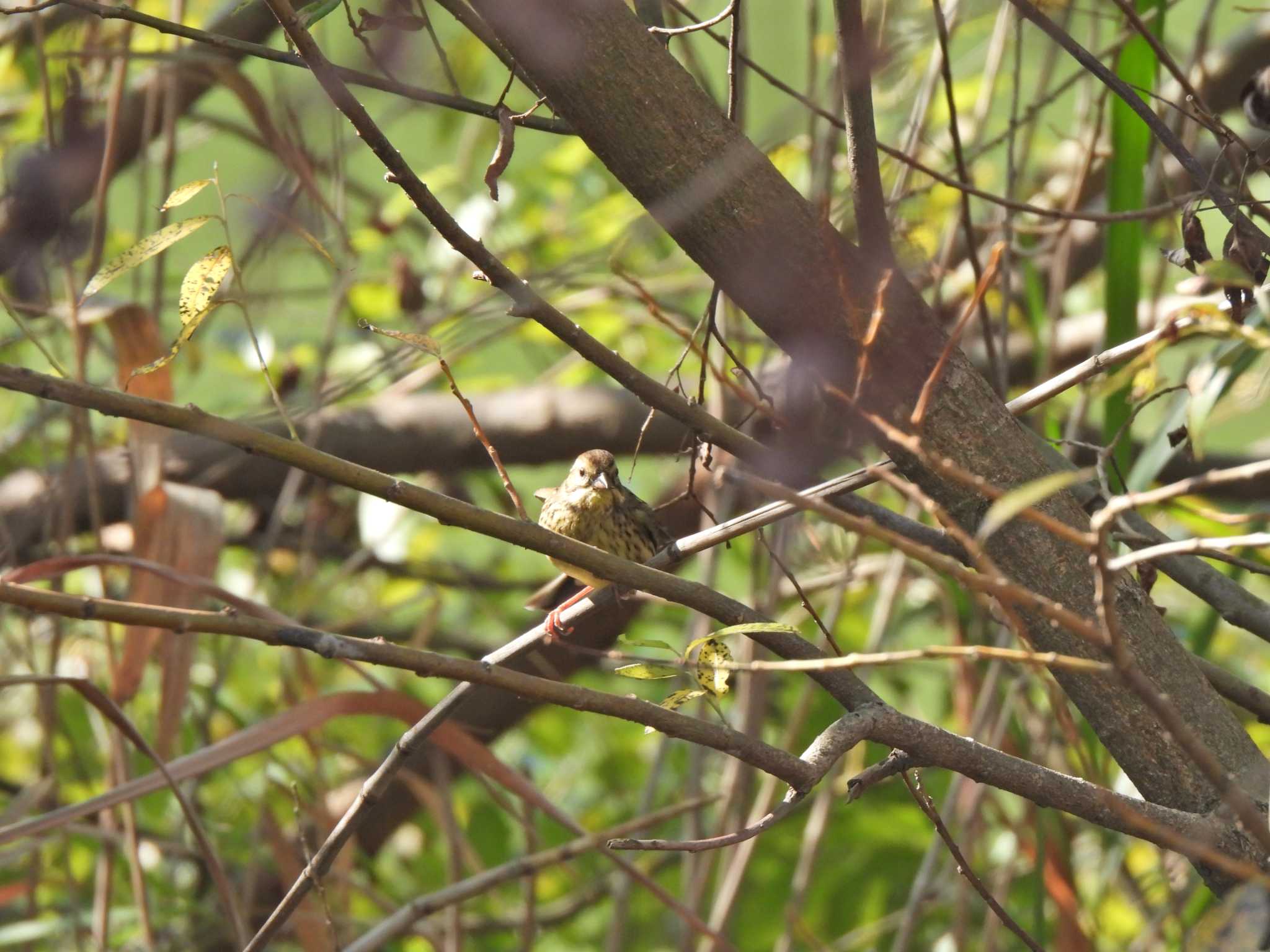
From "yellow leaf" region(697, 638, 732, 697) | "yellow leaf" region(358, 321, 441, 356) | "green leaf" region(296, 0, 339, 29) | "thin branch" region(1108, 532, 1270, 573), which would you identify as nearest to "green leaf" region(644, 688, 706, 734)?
"yellow leaf" region(697, 638, 732, 697)

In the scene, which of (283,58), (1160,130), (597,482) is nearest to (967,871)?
(1160,130)

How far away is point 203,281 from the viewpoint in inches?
45.6

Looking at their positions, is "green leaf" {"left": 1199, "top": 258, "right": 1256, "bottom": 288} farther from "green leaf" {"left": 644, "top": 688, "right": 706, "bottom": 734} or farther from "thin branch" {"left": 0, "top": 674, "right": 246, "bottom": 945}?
"thin branch" {"left": 0, "top": 674, "right": 246, "bottom": 945}

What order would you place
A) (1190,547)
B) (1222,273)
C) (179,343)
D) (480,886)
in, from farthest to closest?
(480,886)
(179,343)
(1222,273)
(1190,547)

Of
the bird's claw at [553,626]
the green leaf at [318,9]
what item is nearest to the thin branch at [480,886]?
the bird's claw at [553,626]

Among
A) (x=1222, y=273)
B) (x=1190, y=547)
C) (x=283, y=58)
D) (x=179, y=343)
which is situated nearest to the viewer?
(x=1190, y=547)

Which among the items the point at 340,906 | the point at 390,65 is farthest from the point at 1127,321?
the point at 340,906

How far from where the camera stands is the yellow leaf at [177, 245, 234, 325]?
1.14 metres

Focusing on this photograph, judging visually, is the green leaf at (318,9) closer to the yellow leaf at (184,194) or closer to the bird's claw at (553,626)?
the yellow leaf at (184,194)

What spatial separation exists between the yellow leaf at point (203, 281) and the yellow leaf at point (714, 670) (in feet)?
1.60

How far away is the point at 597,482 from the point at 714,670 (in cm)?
147

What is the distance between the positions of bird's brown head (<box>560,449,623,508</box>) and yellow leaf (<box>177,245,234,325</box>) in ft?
4.64

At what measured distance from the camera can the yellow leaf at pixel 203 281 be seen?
44.9 inches

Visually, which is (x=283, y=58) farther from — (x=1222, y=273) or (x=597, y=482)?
(x=597, y=482)
